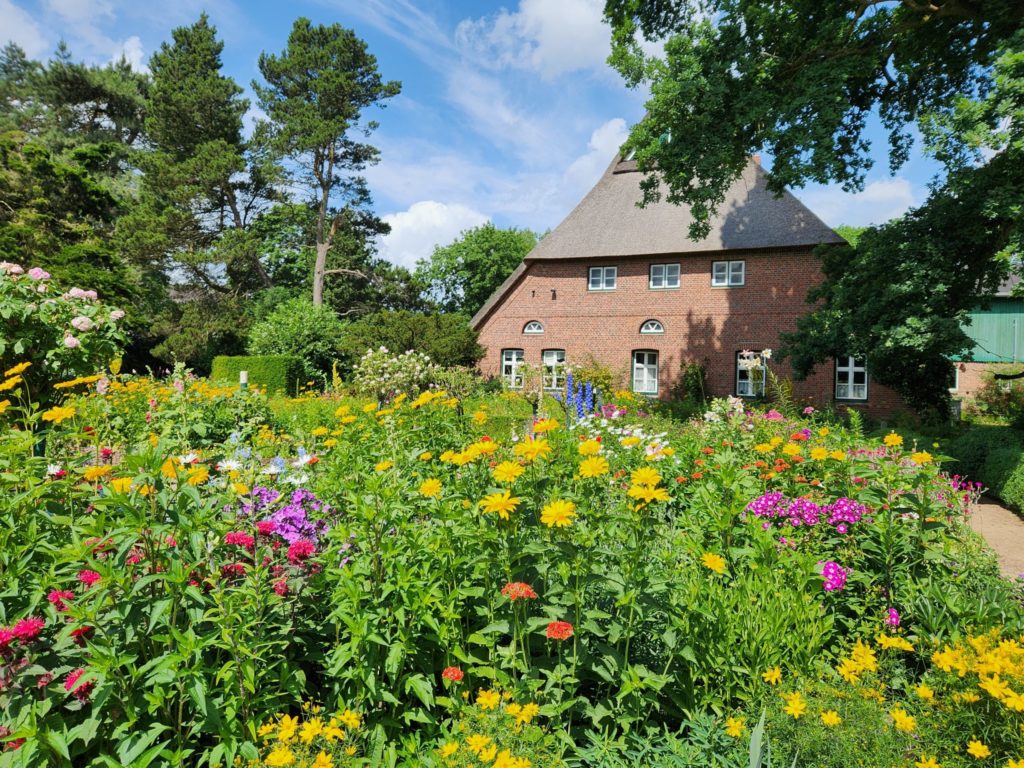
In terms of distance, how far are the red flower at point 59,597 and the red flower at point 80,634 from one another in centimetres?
10

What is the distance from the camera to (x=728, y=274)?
18.2m

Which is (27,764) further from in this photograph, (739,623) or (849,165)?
(849,165)

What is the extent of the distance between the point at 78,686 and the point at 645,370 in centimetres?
1861

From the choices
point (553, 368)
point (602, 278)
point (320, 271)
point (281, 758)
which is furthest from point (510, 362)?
point (281, 758)

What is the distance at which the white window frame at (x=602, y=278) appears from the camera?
19.8 m

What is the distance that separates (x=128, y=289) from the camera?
17594 millimetres

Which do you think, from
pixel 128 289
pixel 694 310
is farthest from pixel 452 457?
pixel 128 289

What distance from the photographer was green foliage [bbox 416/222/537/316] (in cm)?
3725

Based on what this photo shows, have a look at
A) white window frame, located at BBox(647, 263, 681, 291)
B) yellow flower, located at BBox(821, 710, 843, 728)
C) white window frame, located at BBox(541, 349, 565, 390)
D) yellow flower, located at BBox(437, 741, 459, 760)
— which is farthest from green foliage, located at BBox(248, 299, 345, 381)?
yellow flower, located at BBox(821, 710, 843, 728)

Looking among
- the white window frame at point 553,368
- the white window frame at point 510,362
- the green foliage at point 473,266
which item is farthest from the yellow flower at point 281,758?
the green foliage at point 473,266

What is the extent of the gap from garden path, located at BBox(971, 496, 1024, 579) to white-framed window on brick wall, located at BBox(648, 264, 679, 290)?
11.7 m

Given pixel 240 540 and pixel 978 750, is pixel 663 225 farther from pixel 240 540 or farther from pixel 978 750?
pixel 240 540

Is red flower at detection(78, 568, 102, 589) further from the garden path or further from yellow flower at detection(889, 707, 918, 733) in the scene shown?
the garden path

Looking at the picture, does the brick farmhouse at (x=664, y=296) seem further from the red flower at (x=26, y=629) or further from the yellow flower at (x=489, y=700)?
the red flower at (x=26, y=629)
